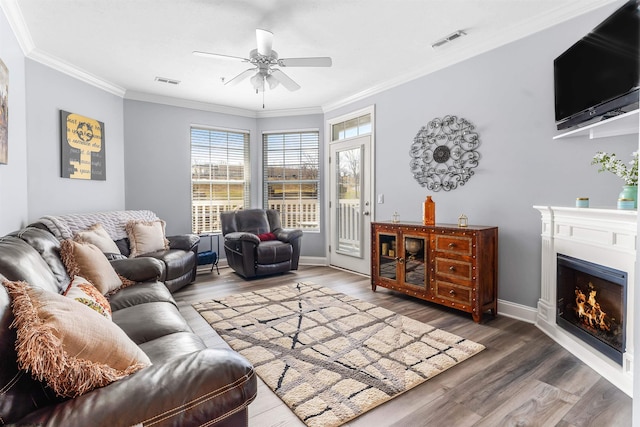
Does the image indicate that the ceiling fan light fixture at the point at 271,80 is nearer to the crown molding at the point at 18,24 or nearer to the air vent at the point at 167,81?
the air vent at the point at 167,81

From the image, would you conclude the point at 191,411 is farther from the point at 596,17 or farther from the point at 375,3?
the point at 596,17

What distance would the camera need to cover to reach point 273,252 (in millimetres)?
4594

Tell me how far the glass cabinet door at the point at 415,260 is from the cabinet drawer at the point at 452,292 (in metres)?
0.16

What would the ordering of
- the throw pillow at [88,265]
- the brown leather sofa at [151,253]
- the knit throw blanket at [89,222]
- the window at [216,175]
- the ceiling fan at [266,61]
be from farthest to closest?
the window at [216,175] < the brown leather sofa at [151,253] < the knit throw blanket at [89,222] < the ceiling fan at [266,61] < the throw pillow at [88,265]

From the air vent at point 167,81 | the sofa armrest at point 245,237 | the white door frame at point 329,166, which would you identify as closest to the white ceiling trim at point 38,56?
the air vent at point 167,81

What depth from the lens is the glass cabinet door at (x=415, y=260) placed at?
11.0 ft

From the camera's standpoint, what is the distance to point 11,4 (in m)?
2.51

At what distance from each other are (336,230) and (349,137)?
150cm

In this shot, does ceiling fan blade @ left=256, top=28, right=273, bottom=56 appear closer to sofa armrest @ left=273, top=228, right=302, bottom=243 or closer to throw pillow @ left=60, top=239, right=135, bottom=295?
throw pillow @ left=60, top=239, right=135, bottom=295

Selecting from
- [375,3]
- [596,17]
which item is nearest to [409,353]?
[375,3]

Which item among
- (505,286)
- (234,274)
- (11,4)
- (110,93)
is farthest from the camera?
(234,274)

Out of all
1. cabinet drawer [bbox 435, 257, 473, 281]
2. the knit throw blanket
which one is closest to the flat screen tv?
cabinet drawer [bbox 435, 257, 473, 281]

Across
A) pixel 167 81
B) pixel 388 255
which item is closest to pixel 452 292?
pixel 388 255

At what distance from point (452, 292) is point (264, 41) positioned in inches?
111
